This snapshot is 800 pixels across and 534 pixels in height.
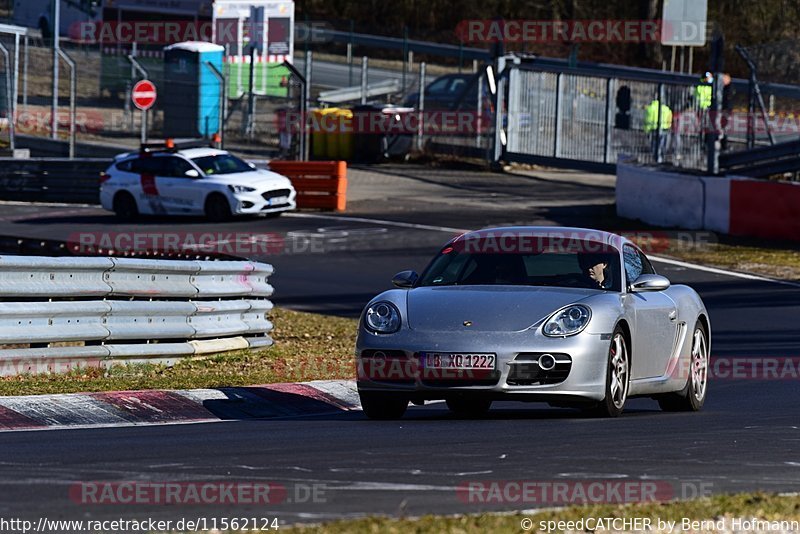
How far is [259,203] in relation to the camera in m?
28.7

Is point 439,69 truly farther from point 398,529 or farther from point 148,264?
point 398,529

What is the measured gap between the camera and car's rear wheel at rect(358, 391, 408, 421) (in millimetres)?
9477

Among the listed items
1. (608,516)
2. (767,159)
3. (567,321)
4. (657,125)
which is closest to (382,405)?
(567,321)

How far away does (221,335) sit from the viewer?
1334 cm

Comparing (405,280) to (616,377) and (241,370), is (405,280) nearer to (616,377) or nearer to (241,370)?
(616,377)

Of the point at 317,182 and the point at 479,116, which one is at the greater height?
the point at 479,116

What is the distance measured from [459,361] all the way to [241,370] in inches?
159

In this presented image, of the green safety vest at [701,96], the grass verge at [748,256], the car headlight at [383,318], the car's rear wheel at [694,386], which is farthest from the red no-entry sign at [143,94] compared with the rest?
the car headlight at [383,318]

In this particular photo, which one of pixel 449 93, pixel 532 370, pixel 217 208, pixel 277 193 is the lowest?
pixel 217 208

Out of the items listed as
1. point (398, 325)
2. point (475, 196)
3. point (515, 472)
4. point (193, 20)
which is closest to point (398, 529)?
point (515, 472)

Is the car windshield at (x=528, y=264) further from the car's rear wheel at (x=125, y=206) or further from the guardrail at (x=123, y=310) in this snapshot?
the car's rear wheel at (x=125, y=206)

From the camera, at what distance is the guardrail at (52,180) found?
1281 inches

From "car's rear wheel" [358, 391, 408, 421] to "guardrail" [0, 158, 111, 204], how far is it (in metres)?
23.7

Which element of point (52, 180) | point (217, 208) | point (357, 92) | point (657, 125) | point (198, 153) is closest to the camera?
point (217, 208)
